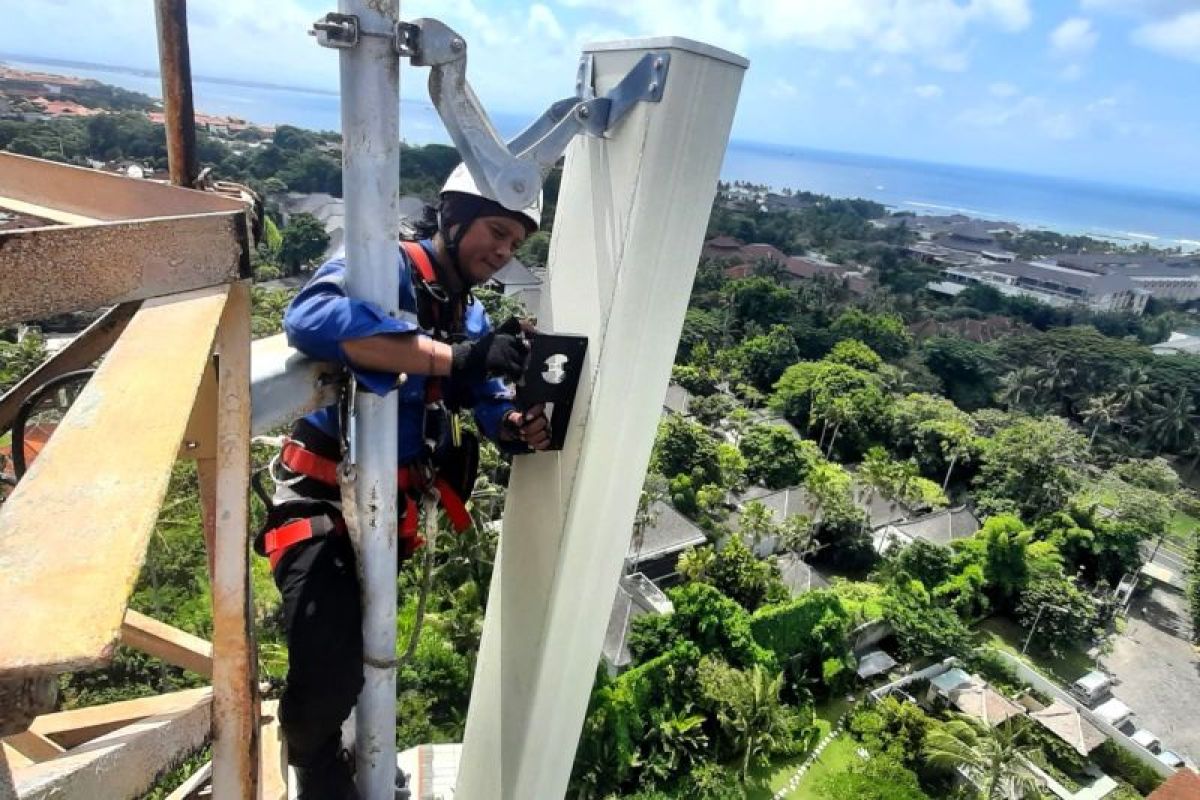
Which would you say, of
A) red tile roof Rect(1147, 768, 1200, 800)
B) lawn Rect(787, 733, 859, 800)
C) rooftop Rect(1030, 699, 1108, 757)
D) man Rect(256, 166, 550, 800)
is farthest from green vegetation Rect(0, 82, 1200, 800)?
red tile roof Rect(1147, 768, 1200, 800)

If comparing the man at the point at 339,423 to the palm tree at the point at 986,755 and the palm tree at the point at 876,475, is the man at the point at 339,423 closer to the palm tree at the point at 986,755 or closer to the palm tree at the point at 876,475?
the palm tree at the point at 986,755

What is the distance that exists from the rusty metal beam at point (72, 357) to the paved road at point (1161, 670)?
20.1 m

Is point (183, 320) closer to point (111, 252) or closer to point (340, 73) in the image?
point (111, 252)

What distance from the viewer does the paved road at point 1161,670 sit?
1552 centimetres

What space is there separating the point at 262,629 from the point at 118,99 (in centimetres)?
9904

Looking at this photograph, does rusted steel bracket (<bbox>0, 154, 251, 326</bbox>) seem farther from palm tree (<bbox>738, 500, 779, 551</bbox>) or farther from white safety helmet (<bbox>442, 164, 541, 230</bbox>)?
palm tree (<bbox>738, 500, 779, 551</bbox>)

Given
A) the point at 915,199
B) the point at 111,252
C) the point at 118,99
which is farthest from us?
the point at 915,199

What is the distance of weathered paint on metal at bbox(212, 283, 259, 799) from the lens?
110 cm

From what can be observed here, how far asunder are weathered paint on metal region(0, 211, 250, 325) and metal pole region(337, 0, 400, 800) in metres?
0.22

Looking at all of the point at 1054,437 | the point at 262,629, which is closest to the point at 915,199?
the point at 1054,437

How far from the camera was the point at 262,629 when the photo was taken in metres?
10.6

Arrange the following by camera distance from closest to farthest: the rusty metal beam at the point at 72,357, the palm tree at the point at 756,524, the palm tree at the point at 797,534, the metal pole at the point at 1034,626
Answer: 1. the rusty metal beam at the point at 72,357
2. the metal pole at the point at 1034,626
3. the palm tree at the point at 756,524
4. the palm tree at the point at 797,534

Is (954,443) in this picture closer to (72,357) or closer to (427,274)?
(427,274)

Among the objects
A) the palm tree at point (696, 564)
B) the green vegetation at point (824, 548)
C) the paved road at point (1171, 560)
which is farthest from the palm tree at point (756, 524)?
the paved road at point (1171, 560)
